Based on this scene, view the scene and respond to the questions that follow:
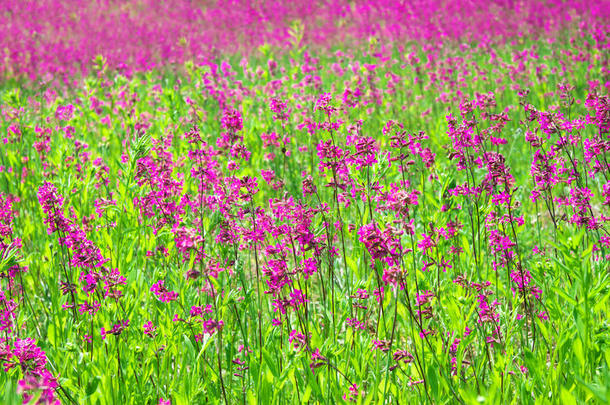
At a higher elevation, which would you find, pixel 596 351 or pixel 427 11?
pixel 427 11

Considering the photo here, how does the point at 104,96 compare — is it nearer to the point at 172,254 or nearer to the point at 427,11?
the point at 172,254

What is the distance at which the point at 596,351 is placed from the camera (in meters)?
2.40

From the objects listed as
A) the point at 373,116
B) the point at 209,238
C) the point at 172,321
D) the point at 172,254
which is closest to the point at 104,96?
the point at 373,116

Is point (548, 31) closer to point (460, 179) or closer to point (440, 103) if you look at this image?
point (440, 103)

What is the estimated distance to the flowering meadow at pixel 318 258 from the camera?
96.3 inches

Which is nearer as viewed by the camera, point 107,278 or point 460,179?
point 107,278

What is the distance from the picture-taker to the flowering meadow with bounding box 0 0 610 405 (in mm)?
2445

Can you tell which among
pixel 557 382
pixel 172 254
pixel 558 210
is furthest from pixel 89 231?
pixel 558 210

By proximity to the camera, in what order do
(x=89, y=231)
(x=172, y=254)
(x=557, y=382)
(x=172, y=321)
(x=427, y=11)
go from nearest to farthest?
1. (x=557, y=382)
2. (x=172, y=321)
3. (x=172, y=254)
4. (x=89, y=231)
5. (x=427, y=11)

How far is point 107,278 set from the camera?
262 cm

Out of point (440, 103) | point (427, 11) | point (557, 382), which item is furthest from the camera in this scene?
point (427, 11)

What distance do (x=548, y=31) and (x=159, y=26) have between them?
1338 cm

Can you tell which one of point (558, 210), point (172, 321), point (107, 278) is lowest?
point (558, 210)

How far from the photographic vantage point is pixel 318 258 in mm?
2797
